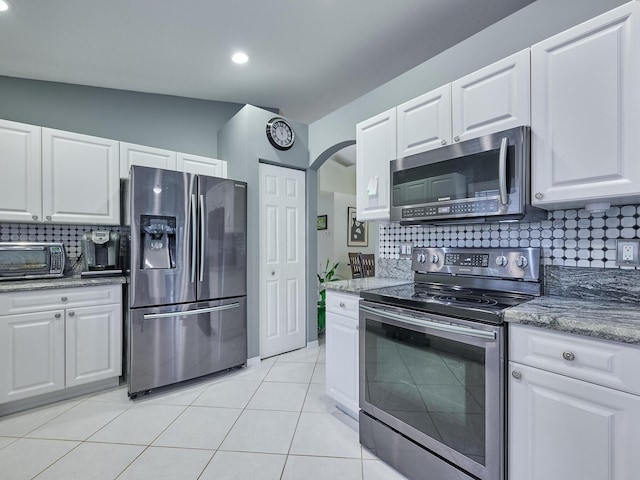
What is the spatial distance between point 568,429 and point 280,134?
303 cm

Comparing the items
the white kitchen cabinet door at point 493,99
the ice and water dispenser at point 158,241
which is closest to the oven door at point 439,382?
the white kitchen cabinet door at point 493,99

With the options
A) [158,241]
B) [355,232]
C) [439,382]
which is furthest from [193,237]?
[355,232]

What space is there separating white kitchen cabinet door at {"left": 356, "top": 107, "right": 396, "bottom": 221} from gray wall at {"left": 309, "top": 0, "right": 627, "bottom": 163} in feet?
1.36

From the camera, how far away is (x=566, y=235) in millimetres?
1589

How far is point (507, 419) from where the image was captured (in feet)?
3.99

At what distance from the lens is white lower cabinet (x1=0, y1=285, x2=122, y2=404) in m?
2.10

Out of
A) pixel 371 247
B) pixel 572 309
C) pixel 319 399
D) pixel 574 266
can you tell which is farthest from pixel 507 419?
pixel 371 247

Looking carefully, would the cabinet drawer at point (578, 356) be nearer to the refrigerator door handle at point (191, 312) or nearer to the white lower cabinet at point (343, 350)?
the white lower cabinet at point (343, 350)

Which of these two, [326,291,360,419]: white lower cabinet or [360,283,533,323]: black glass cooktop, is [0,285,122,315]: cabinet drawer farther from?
[360,283,533,323]: black glass cooktop

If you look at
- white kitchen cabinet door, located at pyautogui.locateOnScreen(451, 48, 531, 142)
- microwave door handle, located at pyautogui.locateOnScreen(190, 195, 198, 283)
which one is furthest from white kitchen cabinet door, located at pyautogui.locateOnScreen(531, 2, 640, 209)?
microwave door handle, located at pyautogui.locateOnScreen(190, 195, 198, 283)

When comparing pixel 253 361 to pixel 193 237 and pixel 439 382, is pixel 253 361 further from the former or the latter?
pixel 439 382

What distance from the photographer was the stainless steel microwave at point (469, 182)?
145 centimetres

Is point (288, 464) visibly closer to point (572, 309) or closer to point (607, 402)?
point (607, 402)

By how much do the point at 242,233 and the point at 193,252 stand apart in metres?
0.49
